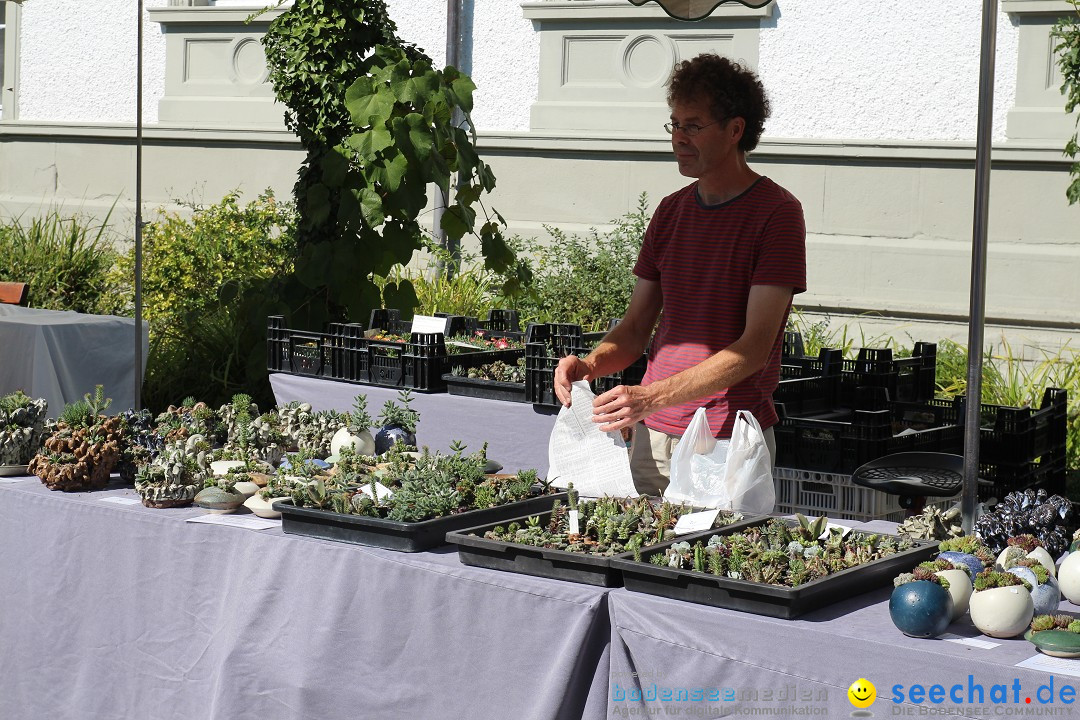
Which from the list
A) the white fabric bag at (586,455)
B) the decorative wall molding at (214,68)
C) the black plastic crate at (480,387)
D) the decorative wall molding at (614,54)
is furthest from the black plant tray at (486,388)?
the decorative wall molding at (214,68)

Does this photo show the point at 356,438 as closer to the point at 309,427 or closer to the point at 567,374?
the point at 309,427

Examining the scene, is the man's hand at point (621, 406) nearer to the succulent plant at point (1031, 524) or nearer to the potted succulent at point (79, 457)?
the succulent plant at point (1031, 524)

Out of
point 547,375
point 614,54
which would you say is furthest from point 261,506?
point 614,54

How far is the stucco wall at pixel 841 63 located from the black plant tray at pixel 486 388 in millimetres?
3686

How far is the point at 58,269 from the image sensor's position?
8.68 metres

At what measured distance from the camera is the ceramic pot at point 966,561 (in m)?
1.92

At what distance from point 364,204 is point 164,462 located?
3.03m

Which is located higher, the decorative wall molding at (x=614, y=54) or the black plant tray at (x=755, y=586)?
the decorative wall molding at (x=614, y=54)

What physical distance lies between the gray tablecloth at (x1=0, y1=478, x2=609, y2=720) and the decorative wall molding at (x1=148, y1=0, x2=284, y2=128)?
6.78m

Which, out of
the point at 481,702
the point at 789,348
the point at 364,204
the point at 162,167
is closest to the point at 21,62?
the point at 162,167

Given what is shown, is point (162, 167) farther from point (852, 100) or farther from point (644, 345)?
point (644, 345)

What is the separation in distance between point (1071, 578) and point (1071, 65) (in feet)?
16.0

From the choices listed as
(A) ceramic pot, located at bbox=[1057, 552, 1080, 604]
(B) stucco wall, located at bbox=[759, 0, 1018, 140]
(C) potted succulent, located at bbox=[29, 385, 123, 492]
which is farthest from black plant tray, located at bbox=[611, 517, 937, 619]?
(B) stucco wall, located at bbox=[759, 0, 1018, 140]

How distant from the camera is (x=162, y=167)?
973 centimetres
